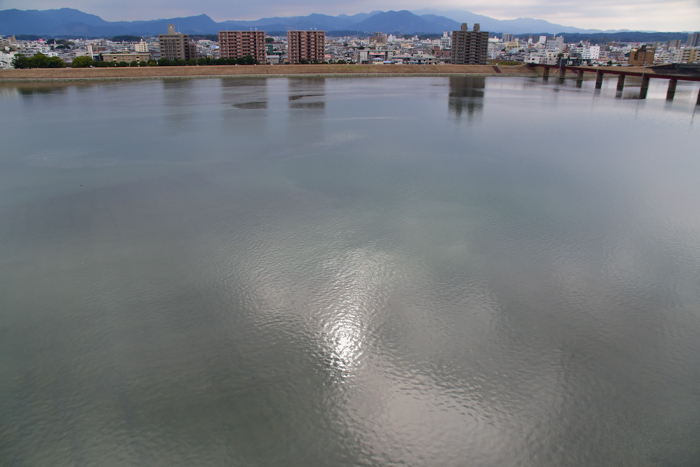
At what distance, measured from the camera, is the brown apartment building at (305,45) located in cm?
4309

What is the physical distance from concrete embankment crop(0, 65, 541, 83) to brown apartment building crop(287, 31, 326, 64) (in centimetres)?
1248

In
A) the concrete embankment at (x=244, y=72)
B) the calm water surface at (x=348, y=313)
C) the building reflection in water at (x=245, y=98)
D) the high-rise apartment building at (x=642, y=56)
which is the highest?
the high-rise apartment building at (x=642, y=56)

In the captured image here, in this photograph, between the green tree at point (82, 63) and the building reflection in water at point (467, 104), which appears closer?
the building reflection in water at point (467, 104)

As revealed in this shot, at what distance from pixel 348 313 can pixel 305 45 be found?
44287 millimetres

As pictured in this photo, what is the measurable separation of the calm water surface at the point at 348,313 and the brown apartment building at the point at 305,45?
3889 cm

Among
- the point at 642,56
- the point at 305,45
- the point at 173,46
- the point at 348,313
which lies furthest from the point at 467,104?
the point at 173,46

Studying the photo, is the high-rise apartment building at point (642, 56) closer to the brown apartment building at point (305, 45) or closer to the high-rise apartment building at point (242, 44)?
the brown apartment building at point (305, 45)

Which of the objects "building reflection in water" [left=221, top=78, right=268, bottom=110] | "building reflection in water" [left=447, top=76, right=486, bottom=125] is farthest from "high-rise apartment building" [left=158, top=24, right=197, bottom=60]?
"building reflection in water" [left=447, top=76, right=486, bottom=125]

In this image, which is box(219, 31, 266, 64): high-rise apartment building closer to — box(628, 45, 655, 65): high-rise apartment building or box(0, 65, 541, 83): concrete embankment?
box(0, 65, 541, 83): concrete embankment

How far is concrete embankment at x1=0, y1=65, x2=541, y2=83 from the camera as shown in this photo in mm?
25547

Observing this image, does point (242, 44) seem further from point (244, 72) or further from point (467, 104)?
point (467, 104)

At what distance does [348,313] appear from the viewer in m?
3.53

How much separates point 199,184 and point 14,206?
230cm

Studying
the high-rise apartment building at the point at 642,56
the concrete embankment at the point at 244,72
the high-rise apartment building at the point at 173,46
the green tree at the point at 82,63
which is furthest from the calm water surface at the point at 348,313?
the high-rise apartment building at the point at 173,46
